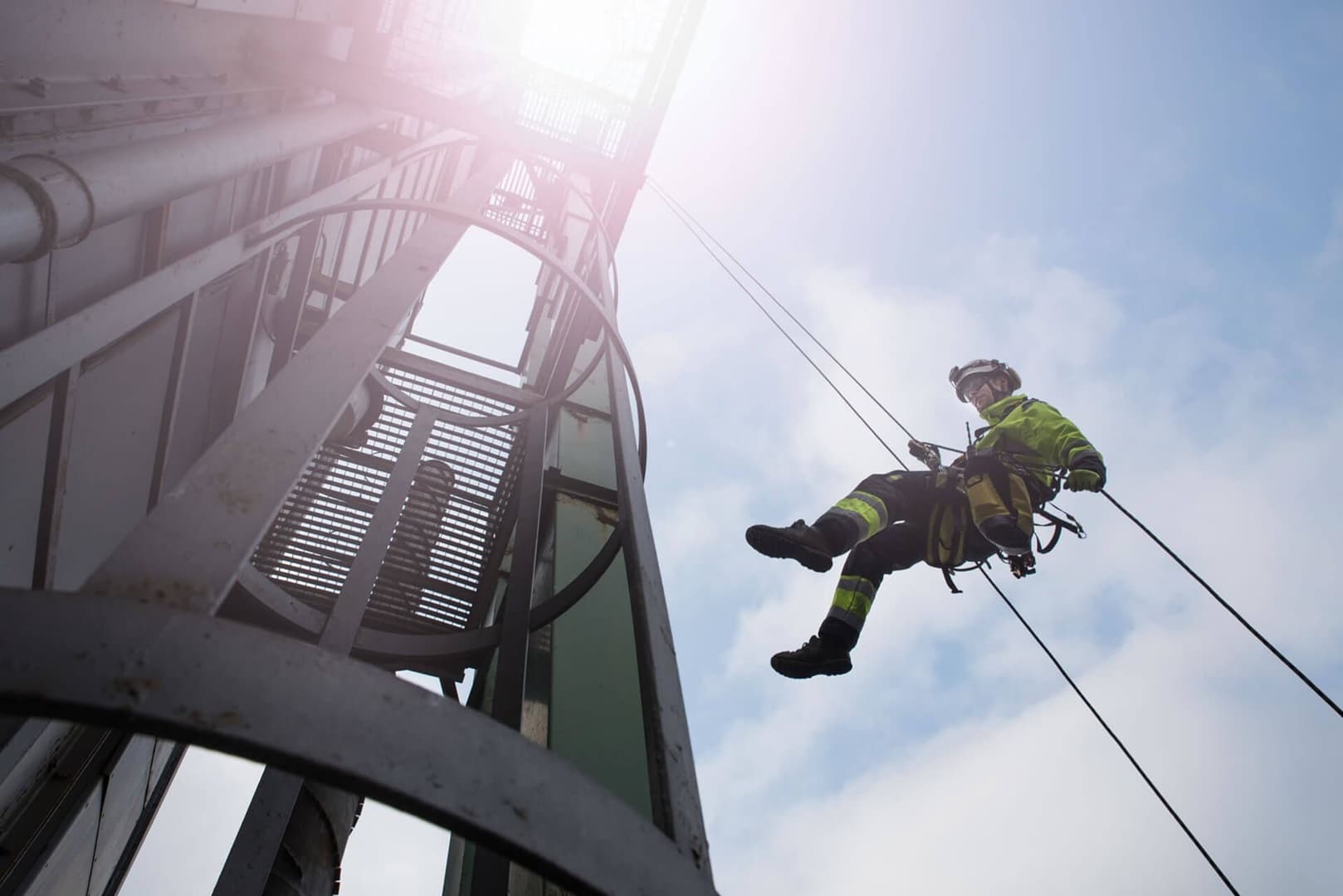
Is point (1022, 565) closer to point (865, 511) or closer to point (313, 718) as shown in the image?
point (865, 511)

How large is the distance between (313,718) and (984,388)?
6.71 metres

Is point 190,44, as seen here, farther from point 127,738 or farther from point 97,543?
point 127,738

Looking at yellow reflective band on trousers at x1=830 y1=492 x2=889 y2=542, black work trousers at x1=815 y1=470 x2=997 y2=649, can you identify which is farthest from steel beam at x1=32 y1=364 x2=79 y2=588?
black work trousers at x1=815 y1=470 x2=997 y2=649

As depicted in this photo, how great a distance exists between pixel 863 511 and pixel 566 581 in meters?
1.91

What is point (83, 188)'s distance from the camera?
2.01 metres

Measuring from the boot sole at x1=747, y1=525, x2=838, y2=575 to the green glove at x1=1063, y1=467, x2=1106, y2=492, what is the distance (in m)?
1.70

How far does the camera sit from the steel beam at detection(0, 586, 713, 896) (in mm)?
832

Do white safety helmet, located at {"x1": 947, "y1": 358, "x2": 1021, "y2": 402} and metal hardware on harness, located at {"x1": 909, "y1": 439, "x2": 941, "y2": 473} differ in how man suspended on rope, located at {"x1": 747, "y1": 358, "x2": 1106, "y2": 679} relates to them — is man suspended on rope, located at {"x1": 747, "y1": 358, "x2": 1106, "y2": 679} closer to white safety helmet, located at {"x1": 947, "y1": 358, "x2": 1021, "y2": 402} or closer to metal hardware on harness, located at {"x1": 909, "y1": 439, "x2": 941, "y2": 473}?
metal hardware on harness, located at {"x1": 909, "y1": 439, "x2": 941, "y2": 473}

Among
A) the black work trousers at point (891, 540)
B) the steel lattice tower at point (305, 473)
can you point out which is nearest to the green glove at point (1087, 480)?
the black work trousers at point (891, 540)

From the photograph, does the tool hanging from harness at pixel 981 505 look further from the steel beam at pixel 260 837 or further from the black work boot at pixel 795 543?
the steel beam at pixel 260 837

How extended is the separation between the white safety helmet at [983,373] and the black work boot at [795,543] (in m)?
3.07

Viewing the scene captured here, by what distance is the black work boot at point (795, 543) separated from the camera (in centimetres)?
443

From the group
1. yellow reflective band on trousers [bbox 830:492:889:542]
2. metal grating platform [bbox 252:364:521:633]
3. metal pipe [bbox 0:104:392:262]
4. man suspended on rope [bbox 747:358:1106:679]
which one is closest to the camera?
metal pipe [bbox 0:104:392:262]

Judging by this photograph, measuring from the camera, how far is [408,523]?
4.44 metres
